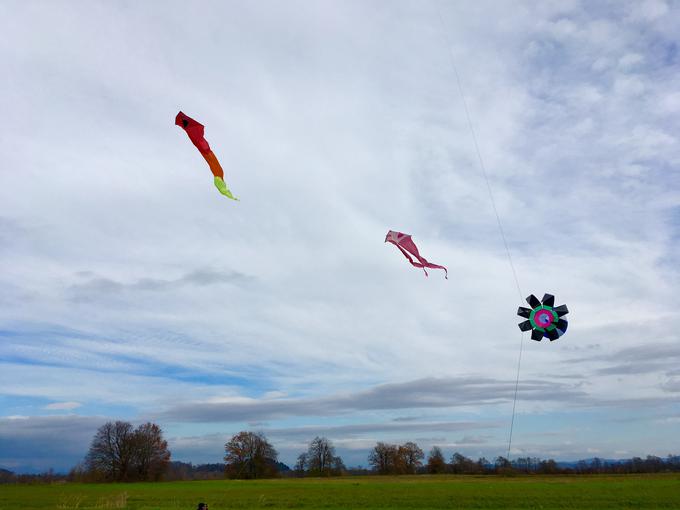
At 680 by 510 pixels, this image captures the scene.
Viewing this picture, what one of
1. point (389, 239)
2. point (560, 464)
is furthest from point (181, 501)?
point (560, 464)

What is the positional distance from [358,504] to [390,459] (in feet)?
341

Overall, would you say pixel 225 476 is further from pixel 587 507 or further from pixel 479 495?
pixel 587 507

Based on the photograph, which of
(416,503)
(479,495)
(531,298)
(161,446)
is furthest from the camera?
(161,446)

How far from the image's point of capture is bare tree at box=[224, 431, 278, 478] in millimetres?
109250

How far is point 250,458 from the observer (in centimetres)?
11075

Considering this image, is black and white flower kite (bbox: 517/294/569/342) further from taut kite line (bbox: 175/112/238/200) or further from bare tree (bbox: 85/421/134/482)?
bare tree (bbox: 85/421/134/482)

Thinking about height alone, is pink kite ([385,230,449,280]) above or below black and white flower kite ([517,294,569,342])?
above

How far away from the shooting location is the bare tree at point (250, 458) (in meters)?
109

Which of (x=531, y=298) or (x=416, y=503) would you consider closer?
(x=531, y=298)

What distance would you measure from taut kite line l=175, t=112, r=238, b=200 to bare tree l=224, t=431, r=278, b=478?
4171 inches

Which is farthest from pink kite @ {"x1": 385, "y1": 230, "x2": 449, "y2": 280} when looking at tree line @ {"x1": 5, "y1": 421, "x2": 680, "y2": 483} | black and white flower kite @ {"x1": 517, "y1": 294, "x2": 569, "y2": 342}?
tree line @ {"x1": 5, "y1": 421, "x2": 680, "y2": 483}

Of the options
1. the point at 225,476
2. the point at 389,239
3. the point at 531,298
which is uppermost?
the point at 389,239

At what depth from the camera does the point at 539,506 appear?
33.6 metres

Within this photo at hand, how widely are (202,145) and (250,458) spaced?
10772cm
